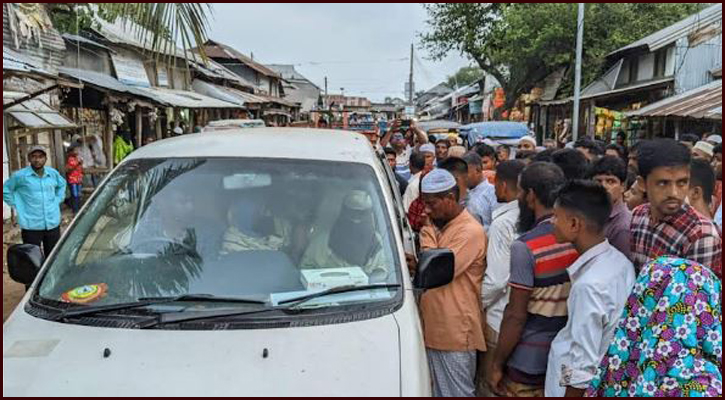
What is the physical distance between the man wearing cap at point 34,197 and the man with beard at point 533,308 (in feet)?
18.4

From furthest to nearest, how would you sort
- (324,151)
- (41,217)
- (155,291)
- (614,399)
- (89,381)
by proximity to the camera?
(41,217)
(324,151)
(155,291)
(614,399)
(89,381)

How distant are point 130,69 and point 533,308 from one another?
17.4 metres

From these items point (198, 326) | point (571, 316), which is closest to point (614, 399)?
point (571, 316)

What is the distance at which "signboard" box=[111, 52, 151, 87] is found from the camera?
16.3 m

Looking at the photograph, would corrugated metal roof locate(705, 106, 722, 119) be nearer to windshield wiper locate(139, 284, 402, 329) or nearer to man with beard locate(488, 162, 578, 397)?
man with beard locate(488, 162, 578, 397)

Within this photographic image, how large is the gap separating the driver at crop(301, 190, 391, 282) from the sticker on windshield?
875mm

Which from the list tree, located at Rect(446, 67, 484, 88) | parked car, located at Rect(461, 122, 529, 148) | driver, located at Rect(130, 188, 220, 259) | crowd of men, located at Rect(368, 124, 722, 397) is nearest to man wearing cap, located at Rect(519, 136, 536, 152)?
crowd of men, located at Rect(368, 124, 722, 397)

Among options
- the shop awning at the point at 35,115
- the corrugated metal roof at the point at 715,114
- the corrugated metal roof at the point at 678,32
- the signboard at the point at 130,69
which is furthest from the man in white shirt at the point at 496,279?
the corrugated metal roof at the point at 678,32

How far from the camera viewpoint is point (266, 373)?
1.89 metres

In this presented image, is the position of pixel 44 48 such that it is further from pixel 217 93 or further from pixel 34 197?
pixel 217 93

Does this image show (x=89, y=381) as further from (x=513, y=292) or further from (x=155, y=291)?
(x=513, y=292)

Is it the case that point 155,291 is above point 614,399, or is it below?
above

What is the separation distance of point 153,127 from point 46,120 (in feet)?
31.3

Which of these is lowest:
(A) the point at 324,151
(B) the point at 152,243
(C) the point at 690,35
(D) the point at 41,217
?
(D) the point at 41,217
